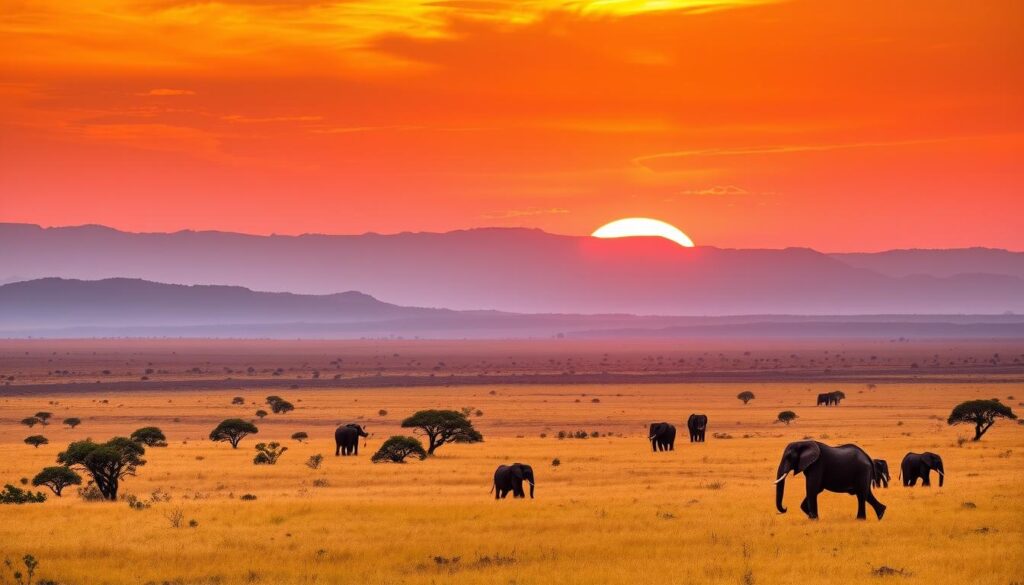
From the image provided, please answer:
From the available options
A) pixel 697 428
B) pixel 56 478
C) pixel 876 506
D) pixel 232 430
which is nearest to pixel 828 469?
pixel 876 506

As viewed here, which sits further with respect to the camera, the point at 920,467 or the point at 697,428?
the point at 697,428

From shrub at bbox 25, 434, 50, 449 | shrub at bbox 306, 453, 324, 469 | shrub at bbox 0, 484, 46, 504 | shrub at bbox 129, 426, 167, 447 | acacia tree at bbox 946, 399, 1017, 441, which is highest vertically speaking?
acacia tree at bbox 946, 399, 1017, 441

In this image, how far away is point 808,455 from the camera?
2728cm

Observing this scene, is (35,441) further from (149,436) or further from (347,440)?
(347,440)

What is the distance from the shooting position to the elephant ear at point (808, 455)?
2721cm

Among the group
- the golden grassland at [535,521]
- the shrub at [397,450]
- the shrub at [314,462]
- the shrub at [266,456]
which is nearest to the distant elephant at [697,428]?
the golden grassland at [535,521]

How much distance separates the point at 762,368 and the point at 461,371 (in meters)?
39.1

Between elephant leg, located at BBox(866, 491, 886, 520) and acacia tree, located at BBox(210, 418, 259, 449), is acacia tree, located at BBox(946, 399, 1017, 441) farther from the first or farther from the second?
elephant leg, located at BBox(866, 491, 886, 520)

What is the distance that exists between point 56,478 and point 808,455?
2594 cm

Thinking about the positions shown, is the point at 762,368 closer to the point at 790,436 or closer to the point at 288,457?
the point at 790,436

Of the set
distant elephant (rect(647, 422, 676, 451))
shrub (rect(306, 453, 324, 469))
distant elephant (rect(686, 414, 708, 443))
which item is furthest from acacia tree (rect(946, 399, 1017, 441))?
shrub (rect(306, 453, 324, 469))

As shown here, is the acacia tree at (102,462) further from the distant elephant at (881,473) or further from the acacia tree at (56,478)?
the distant elephant at (881,473)

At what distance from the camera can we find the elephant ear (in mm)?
27212

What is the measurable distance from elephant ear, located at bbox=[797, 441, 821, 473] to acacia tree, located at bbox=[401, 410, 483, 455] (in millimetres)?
29958
